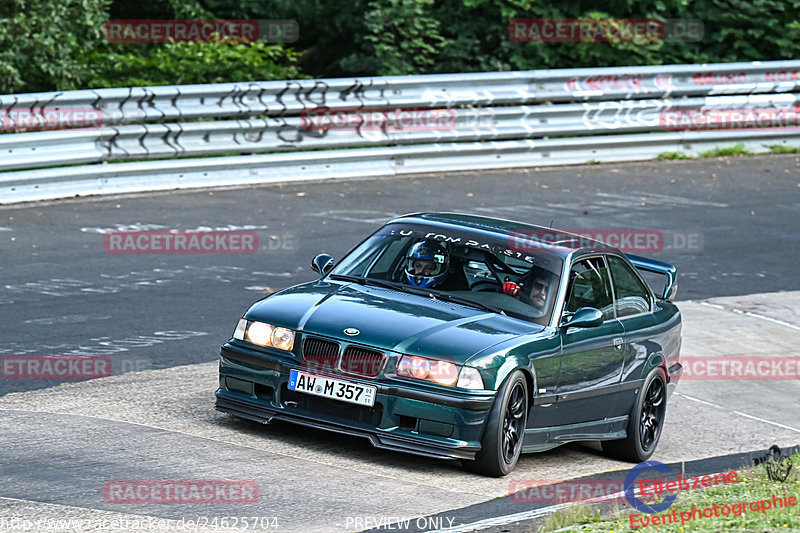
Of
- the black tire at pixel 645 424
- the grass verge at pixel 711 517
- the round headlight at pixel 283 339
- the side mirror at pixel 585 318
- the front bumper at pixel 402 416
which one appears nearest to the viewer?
the grass verge at pixel 711 517

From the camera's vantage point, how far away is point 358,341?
7707mm

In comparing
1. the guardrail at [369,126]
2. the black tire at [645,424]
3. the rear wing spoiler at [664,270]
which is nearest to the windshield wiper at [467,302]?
the black tire at [645,424]

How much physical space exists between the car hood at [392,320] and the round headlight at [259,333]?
0.04 m

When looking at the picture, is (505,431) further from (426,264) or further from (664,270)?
(664,270)

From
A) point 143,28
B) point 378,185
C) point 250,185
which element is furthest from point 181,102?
point 143,28

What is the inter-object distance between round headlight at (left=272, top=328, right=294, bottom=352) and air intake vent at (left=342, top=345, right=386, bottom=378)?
36 cm

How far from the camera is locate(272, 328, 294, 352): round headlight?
788cm

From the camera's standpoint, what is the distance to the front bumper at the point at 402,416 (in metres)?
7.54

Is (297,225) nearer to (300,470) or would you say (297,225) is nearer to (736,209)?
(736,209)

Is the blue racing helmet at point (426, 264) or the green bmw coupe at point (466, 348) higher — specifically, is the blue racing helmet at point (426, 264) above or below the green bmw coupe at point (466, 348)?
above

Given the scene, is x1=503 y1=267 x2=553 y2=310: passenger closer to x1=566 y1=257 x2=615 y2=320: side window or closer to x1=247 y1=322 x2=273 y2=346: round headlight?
x1=566 y1=257 x2=615 y2=320: side window

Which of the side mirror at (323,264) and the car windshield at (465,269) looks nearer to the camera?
the car windshield at (465,269)

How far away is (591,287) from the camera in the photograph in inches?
352

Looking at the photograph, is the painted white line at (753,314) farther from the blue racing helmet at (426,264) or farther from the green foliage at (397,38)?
the green foliage at (397,38)
